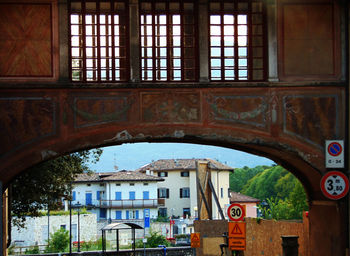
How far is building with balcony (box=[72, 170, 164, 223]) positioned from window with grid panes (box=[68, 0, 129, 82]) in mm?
75818

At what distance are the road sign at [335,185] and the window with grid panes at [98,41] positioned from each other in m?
5.05

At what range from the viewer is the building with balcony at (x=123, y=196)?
93.6 m

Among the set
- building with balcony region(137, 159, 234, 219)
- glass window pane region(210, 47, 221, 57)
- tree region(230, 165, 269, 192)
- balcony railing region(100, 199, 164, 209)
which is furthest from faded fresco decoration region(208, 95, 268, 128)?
tree region(230, 165, 269, 192)

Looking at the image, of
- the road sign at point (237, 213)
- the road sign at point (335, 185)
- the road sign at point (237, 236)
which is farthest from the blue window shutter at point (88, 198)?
the road sign at point (335, 185)

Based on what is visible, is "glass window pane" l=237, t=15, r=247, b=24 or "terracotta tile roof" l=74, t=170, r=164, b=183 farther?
"terracotta tile roof" l=74, t=170, r=164, b=183

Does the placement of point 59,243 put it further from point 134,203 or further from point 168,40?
point 134,203

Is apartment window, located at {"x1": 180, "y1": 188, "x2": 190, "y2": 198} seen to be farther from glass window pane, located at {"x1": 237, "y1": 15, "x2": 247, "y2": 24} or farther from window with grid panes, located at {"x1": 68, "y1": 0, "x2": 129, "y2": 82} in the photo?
window with grid panes, located at {"x1": 68, "y1": 0, "x2": 129, "y2": 82}

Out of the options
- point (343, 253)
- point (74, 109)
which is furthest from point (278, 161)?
point (74, 109)

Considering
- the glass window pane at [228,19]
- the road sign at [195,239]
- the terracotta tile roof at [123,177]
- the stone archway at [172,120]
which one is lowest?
the road sign at [195,239]

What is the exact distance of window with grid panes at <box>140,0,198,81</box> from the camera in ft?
56.6

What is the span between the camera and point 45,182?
27.9 m

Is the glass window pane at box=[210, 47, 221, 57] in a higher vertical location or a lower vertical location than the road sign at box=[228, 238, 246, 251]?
higher

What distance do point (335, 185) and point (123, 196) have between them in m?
78.1

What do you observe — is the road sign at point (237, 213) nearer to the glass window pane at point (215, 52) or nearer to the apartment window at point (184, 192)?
the glass window pane at point (215, 52)
